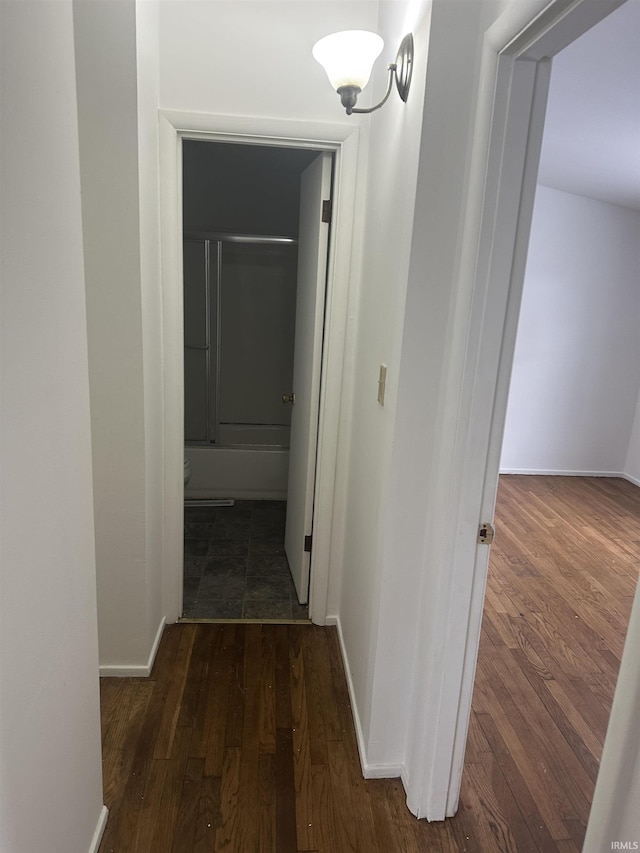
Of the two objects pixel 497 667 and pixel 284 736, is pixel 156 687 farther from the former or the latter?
pixel 497 667

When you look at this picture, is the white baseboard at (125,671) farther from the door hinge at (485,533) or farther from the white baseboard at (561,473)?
the white baseboard at (561,473)

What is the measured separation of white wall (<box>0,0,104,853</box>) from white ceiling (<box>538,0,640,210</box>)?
1578 mm

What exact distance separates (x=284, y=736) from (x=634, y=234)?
4.38 m

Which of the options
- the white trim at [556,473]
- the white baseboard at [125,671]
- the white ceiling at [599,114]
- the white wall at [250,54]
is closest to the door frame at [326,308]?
the white wall at [250,54]

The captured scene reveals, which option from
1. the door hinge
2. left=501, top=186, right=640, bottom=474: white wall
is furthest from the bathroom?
the door hinge

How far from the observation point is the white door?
8.29 feet

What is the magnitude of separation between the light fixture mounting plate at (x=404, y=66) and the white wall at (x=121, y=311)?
82 cm

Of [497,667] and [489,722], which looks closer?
[489,722]

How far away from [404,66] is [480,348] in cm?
86

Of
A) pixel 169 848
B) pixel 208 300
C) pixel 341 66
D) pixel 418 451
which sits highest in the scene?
pixel 341 66

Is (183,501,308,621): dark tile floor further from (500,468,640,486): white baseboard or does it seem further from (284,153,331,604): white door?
(500,468,640,486): white baseboard

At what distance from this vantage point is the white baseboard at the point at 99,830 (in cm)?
157

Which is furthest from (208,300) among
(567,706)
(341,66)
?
(567,706)

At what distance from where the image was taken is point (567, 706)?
2260 millimetres
